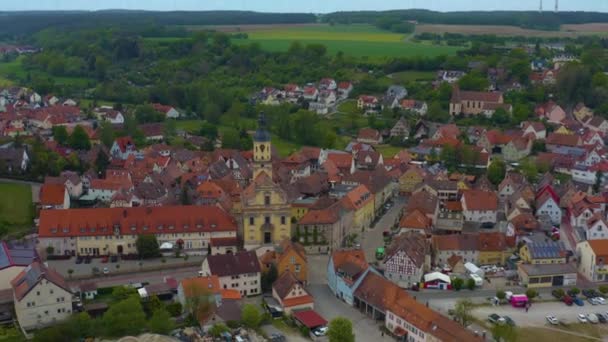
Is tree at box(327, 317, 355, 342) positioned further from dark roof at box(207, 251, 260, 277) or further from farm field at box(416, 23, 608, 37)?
farm field at box(416, 23, 608, 37)

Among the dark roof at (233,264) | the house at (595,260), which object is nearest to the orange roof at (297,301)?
the dark roof at (233,264)

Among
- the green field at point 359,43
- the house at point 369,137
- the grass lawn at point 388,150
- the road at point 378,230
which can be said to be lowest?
the road at point 378,230

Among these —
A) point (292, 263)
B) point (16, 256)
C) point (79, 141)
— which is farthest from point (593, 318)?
point (79, 141)

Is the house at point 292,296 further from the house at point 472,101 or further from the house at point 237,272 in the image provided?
the house at point 472,101

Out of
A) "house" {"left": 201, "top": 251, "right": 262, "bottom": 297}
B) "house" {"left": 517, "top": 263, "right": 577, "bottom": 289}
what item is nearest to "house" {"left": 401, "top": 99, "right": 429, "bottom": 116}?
"house" {"left": 517, "top": 263, "right": 577, "bottom": 289}

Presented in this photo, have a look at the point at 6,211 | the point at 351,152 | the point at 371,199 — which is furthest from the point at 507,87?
the point at 6,211

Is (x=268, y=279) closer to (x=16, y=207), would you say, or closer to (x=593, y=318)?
(x=593, y=318)

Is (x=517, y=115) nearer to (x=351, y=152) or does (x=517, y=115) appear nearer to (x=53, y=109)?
(x=351, y=152)
